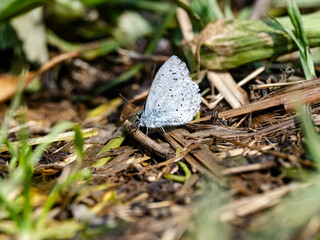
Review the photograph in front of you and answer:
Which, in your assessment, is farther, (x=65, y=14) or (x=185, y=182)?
(x=65, y=14)

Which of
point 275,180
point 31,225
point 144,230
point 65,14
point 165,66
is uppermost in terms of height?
point 65,14

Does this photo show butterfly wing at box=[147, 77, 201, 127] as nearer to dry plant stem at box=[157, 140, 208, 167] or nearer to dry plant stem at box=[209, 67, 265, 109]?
dry plant stem at box=[157, 140, 208, 167]

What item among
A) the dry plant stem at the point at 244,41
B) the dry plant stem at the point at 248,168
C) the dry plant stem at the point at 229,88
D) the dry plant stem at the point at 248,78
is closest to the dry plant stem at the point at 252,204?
the dry plant stem at the point at 248,168

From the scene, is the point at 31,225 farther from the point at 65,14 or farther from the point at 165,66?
the point at 65,14

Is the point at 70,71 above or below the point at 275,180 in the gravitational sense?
above

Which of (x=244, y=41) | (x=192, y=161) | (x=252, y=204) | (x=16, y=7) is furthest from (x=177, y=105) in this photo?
(x=16, y=7)

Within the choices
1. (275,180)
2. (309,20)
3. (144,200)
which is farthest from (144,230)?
(309,20)

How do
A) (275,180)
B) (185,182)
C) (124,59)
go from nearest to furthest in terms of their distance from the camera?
(275,180)
(185,182)
(124,59)
